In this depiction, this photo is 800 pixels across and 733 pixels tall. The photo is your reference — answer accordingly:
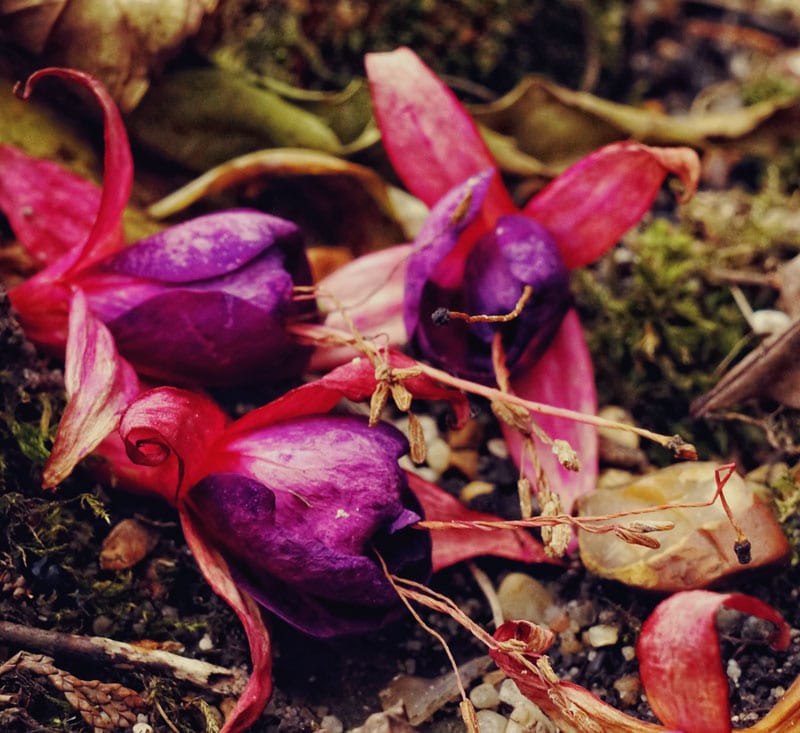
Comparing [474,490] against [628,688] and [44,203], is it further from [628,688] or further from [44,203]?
[44,203]

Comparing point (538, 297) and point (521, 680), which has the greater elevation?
point (538, 297)

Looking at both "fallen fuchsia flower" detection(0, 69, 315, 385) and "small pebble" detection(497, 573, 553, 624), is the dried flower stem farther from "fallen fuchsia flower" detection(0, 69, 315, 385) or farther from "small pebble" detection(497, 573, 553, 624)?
"small pebble" detection(497, 573, 553, 624)

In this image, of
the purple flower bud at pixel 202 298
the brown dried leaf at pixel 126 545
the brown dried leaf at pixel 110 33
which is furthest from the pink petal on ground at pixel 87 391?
the brown dried leaf at pixel 110 33

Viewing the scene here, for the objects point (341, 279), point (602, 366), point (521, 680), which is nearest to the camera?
point (521, 680)

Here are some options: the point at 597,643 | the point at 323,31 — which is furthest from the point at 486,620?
the point at 323,31

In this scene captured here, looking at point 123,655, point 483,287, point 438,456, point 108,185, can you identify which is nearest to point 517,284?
point 483,287

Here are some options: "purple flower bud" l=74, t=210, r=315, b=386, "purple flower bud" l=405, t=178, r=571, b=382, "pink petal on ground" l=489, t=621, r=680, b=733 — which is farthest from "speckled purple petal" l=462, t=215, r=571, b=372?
"pink petal on ground" l=489, t=621, r=680, b=733

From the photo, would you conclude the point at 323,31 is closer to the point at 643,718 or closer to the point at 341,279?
the point at 341,279
